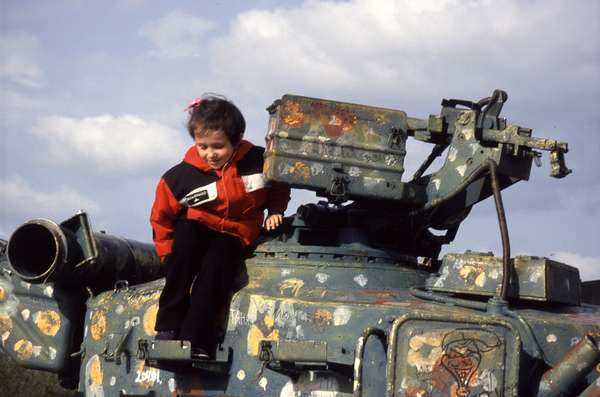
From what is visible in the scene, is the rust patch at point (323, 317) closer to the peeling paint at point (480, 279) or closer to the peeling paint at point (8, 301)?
the peeling paint at point (480, 279)

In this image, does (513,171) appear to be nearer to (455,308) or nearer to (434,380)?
(455,308)

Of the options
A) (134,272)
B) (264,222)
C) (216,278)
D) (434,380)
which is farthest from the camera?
(134,272)

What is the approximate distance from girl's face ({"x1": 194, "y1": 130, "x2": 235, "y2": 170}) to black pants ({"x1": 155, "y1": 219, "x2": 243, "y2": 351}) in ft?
1.44

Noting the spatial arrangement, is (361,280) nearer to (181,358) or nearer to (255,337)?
(255,337)

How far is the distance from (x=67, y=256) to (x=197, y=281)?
1.25 metres

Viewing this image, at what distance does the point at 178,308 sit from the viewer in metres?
6.87

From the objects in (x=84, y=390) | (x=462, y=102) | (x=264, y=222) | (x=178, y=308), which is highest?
(x=462, y=102)

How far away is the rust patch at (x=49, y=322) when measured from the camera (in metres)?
8.06

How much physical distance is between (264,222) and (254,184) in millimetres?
321

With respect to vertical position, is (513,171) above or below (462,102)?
below

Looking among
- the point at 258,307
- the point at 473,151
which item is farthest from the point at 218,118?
the point at 473,151

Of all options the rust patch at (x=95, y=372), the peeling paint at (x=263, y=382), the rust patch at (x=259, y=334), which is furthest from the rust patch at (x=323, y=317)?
the rust patch at (x=95, y=372)

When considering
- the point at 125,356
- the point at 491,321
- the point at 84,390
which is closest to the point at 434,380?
the point at 491,321

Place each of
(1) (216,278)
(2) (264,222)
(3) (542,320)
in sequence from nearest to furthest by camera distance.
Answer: (3) (542,320) < (1) (216,278) < (2) (264,222)
